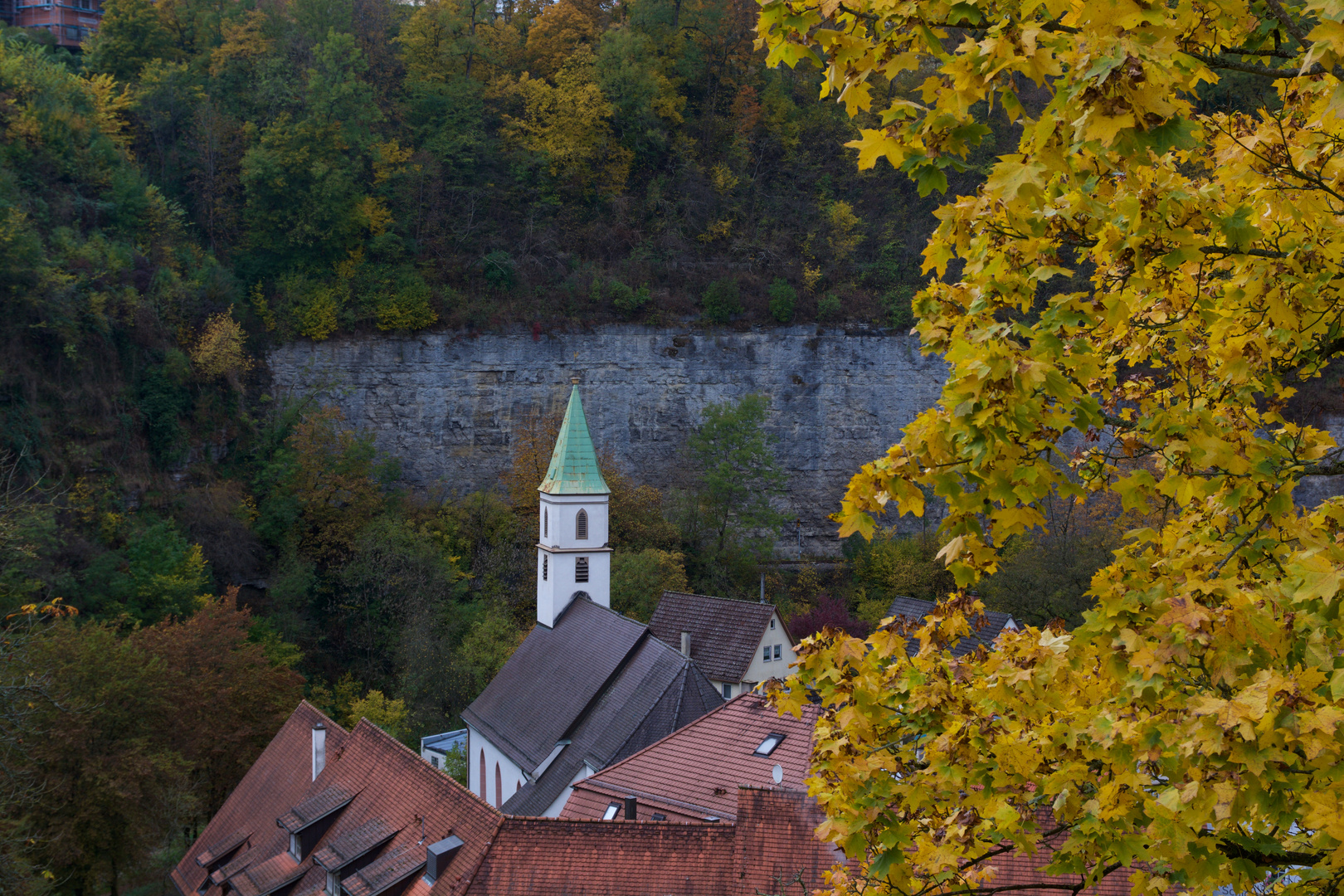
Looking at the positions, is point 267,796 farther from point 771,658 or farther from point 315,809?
point 771,658

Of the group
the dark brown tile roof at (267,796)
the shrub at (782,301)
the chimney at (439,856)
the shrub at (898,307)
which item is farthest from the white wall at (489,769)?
the shrub at (898,307)

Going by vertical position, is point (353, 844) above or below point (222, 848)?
above

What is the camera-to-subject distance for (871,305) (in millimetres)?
40688

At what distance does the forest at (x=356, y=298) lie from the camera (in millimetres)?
26516

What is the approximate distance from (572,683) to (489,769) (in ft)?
11.0

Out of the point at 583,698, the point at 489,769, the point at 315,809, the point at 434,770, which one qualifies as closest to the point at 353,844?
the point at 434,770

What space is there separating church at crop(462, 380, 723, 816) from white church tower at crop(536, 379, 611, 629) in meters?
0.03

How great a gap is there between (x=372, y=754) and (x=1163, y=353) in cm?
1516

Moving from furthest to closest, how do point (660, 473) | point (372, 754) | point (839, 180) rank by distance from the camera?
point (839, 180) < point (660, 473) < point (372, 754)

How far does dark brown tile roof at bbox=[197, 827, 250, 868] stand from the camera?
17703mm

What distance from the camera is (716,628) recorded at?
87.7ft

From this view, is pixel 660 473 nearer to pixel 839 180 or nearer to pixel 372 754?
pixel 839 180

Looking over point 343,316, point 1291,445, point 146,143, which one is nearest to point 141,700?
point 343,316

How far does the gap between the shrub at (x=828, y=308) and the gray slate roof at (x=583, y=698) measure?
19.4 metres
